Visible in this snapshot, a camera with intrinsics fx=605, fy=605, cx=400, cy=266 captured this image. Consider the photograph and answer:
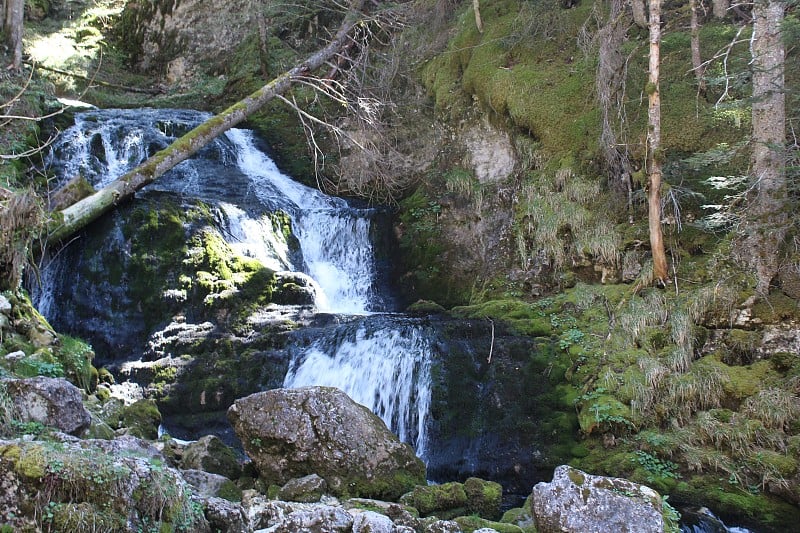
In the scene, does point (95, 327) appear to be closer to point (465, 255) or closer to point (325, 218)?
point (325, 218)

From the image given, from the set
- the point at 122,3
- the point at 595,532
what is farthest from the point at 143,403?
the point at 122,3

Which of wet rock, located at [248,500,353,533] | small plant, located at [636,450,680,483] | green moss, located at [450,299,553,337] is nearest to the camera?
wet rock, located at [248,500,353,533]

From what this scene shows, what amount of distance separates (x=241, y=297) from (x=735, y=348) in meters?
7.18

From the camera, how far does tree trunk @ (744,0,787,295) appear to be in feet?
25.1

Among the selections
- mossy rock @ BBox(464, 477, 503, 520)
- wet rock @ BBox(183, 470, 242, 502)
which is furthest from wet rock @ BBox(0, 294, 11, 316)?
mossy rock @ BBox(464, 477, 503, 520)

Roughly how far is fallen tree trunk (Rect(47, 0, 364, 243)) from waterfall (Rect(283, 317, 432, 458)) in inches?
156

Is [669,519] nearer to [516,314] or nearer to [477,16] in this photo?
[516,314]

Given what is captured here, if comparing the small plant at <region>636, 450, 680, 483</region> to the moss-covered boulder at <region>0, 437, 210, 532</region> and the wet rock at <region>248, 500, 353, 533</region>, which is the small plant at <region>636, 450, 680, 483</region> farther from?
the moss-covered boulder at <region>0, 437, 210, 532</region>

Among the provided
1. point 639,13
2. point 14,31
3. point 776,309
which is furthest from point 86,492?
point 14,31

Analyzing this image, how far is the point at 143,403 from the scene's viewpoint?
23.6 ft

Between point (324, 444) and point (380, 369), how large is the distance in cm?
247

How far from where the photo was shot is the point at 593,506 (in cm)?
461

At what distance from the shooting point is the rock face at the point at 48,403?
4.59 m

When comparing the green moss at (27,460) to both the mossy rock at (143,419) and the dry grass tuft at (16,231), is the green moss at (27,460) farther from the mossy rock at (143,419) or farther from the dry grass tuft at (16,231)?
the dry grass tuft at (16,231)
